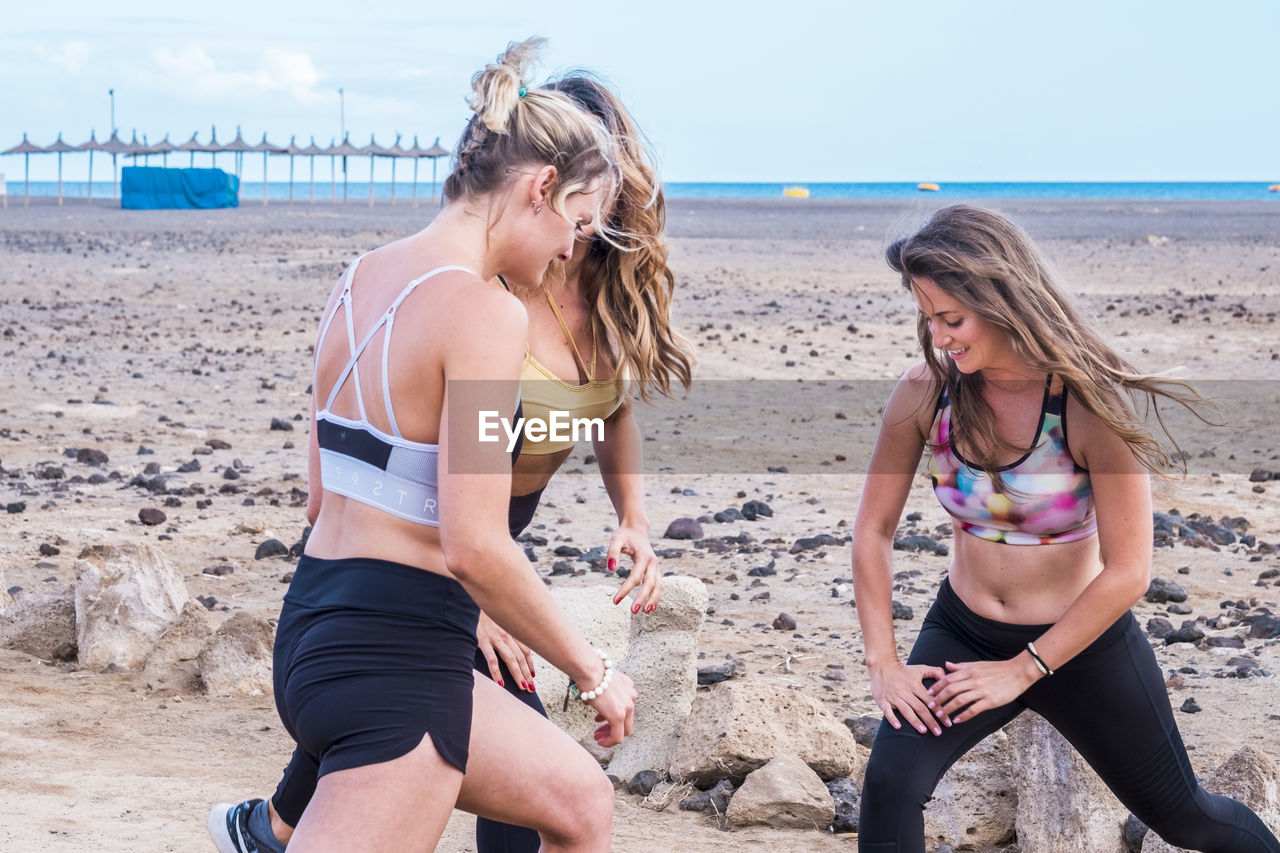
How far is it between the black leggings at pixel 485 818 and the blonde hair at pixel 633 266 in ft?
1.35

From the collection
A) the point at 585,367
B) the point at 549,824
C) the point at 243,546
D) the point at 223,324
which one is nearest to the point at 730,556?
the point at 243,546

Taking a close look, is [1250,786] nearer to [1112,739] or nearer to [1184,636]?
[1112,739]

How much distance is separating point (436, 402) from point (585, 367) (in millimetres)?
1123

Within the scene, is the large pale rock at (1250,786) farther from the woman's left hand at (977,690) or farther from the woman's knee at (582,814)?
the woman's knee at (582,814)

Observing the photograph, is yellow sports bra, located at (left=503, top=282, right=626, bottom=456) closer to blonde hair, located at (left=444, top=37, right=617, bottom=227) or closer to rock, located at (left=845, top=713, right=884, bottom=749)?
blonde hair, located at (left=444, top=37, right=617, bottom=227)

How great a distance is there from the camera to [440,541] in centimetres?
224

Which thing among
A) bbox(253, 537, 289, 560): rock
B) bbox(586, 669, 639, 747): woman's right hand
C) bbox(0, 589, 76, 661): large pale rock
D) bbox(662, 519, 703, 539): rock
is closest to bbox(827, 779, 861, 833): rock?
bbox(586, 669, 639, 747): woman's right hand

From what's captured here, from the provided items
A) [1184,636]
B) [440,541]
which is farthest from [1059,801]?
[440,541]

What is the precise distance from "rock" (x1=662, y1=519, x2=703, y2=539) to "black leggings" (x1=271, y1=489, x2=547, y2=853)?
4220 millimetres

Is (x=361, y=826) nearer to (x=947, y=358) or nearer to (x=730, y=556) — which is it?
(x=947, y=358)

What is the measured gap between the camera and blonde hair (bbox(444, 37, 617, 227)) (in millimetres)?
2316

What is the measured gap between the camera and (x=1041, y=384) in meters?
3.08

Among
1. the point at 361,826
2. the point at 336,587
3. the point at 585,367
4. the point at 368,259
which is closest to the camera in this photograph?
the point at 361,826

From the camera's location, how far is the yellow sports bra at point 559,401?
3129 millimetres
